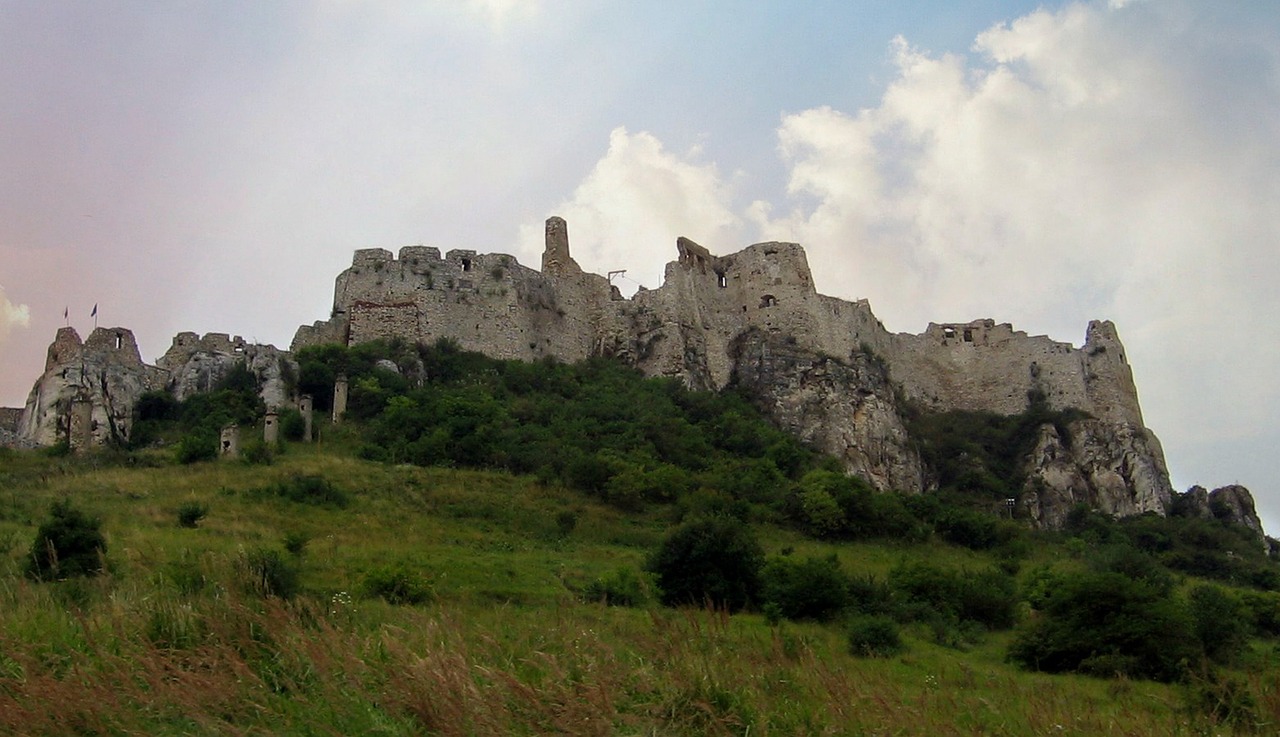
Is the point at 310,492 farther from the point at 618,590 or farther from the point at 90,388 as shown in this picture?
the point at 90,388

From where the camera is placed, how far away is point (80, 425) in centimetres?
3234

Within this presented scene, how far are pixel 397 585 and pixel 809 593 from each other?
812 centimetres

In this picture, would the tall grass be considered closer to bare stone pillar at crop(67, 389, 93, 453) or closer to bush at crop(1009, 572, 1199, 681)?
bush at crop(1009, 572, 1199, 681)

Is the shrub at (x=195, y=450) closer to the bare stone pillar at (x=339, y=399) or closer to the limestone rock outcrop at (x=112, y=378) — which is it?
the limestone rock outcrop at (x=112, y=378)

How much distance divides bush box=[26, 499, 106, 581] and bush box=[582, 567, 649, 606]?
22.4 feet

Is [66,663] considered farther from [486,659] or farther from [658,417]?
[658,417]

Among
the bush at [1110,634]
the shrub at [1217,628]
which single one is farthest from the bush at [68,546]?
the shrub at [1217,628]

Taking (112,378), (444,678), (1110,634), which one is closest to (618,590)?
(1110,634)

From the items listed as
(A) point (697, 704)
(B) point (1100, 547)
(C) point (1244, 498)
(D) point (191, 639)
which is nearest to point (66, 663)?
(D) point (191, 639)

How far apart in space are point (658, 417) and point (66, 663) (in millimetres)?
29760

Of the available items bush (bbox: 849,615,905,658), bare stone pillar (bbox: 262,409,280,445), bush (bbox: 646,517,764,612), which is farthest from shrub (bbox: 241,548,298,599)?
bare stone pillar (bbox: 262,409,280,445)

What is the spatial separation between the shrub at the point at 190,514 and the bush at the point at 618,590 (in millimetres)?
7818

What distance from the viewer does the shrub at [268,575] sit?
10.4 meters

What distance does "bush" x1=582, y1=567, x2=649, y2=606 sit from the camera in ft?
56.7
